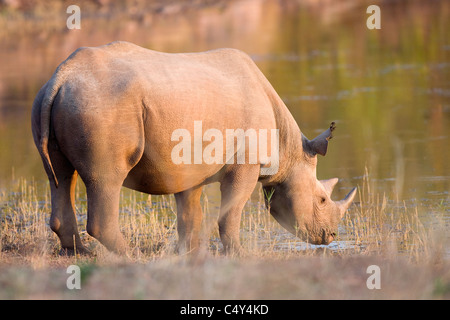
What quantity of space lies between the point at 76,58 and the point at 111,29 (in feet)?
91.8

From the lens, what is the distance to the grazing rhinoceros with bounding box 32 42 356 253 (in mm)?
7684

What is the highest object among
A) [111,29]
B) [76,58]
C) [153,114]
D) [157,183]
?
[111,29]

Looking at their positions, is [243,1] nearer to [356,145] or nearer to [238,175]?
[356,145]

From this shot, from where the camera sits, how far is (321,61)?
86.7 ft

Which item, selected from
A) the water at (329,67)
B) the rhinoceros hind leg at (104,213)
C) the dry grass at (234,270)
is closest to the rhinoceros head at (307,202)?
the dry grass at (234,270)

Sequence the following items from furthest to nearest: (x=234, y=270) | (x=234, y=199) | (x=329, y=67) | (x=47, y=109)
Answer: (x=329, y=67) → (x=234, y=199) → (x=47, y=109) → (x=234, y=270)

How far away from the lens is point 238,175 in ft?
28.6

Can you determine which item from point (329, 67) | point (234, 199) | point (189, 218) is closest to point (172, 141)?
point (234, 199)

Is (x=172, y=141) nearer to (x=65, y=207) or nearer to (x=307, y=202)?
(x=65, y=207)

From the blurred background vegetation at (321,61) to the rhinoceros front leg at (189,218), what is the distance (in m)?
2.78

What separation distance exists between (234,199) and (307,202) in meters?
0.98

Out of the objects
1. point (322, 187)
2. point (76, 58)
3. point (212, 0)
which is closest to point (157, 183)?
point (76, 58)

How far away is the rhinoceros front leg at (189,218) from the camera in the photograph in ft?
30.7

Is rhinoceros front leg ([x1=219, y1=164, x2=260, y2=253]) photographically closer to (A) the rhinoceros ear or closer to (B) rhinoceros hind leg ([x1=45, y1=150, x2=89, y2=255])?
(A) the rhinoceros ear
